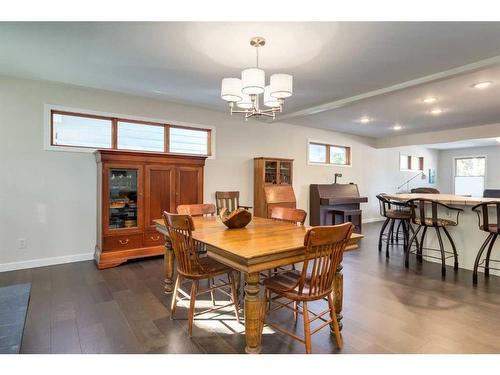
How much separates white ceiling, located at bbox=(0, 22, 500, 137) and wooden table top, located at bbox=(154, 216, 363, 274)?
1746mm

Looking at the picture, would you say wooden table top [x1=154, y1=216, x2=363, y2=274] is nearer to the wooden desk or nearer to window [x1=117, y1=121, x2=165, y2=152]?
the wooden desk

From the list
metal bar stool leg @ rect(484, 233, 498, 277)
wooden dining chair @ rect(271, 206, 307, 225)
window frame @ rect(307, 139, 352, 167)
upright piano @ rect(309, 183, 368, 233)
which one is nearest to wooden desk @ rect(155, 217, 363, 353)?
wooden dining chair @ rect(271, 206, 307, 225)

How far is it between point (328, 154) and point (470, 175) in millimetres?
6114

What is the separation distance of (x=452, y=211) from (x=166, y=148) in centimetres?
450

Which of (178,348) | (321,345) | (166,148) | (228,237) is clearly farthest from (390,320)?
(166,148)

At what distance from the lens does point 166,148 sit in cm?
486

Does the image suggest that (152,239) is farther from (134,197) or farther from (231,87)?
(231,87)

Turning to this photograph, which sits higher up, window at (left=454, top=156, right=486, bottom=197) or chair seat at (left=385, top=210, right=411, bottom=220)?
window at (left=454, top=156, right=486, bottom=197)

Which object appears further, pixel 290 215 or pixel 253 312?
pixel 290 215

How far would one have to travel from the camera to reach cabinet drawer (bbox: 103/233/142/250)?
3840 millimetres

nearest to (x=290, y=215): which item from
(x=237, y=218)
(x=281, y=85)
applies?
(x=237, y=218)

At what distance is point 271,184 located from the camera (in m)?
5.73

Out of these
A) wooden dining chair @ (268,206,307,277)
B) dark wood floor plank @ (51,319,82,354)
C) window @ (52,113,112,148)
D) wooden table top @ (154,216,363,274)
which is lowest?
dark wood floor plank @ (51,319,82,354)

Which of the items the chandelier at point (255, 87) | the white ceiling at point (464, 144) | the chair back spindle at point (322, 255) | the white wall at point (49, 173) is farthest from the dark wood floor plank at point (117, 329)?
the white ceiling at point (464, 144)
